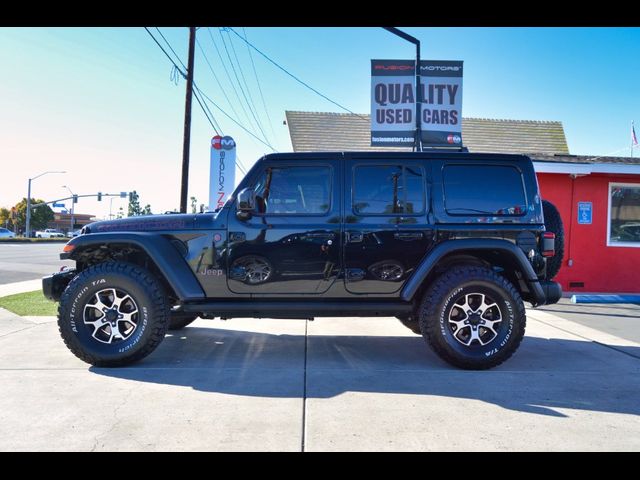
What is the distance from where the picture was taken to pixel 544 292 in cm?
466

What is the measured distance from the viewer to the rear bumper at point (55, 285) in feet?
15.4

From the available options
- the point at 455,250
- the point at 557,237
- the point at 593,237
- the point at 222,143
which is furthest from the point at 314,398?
the point at 222,143

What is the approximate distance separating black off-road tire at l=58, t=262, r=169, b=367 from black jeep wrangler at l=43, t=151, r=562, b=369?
10 mm

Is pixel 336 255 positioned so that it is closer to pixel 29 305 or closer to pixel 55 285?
pixel 55 285

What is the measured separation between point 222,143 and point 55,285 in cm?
752

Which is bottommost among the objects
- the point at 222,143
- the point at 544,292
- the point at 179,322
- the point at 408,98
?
the point at 179,322

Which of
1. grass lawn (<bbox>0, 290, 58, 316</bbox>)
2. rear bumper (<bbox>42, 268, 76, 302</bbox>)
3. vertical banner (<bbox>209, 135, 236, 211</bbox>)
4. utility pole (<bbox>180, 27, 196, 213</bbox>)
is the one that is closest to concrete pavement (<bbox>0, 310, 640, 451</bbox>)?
rear bumper (<bbox>42, 268, 76, 302</bbox>)

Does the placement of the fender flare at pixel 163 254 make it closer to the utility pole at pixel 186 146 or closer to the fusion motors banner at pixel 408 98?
the fusion motors banner at pixel 408 98

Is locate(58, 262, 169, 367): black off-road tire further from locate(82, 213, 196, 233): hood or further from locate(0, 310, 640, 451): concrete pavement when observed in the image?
locate(82, 213, 196, 233): hood

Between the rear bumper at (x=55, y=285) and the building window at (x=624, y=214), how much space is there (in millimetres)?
10543

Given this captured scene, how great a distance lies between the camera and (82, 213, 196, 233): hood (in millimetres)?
4590

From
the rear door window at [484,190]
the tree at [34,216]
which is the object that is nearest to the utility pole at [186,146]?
the rear door window at [484,190]
